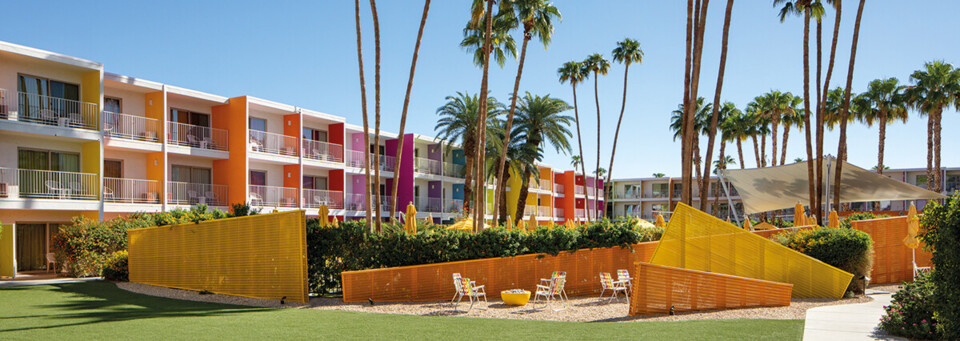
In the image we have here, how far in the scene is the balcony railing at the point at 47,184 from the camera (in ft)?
67.5

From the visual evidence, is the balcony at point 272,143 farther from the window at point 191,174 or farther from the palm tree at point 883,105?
the palm tree at point 883,105

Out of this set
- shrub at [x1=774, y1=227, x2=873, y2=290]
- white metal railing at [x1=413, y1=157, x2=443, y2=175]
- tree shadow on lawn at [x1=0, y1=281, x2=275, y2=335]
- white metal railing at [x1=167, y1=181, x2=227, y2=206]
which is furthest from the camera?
white metal railing at [x1=413, y1=157, x2=443, y2=175]

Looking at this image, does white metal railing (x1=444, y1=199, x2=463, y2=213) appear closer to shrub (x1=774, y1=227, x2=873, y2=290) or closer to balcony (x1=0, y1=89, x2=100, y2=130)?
balcony (x1=0, y1=89, x2=100, y2=130)

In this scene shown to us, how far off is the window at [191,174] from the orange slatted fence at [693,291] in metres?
21.3

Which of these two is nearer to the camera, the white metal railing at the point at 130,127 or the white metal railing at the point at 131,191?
the white metal railing at the point at 131,191

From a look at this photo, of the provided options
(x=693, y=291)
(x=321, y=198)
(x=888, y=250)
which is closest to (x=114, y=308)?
(x=693, y=291)

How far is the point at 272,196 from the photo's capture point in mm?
29328

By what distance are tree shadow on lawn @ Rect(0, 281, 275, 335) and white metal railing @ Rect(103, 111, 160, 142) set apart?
9.42 m

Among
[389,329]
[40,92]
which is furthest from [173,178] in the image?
[389,329]

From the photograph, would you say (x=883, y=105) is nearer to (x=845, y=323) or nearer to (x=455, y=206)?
(x=455, y=206)

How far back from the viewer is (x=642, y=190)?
73.7 metres

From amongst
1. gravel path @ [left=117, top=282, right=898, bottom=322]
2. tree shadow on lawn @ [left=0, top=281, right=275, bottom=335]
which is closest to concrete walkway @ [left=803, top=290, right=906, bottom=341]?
gravel path @ [left=117, top=282, right=898, bottom=322]

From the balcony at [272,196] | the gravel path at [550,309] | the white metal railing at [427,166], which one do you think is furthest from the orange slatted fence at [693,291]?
the white metal railing at [427,166]

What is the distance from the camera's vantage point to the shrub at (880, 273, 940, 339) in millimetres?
7930
